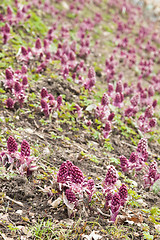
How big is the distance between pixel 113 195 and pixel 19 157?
1126mm

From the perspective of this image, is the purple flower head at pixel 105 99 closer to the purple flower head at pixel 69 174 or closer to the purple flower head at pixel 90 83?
the purple flower head at pixel 90 83

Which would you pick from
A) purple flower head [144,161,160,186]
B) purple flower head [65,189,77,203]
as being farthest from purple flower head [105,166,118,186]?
purple flower head [144,161,160,186]

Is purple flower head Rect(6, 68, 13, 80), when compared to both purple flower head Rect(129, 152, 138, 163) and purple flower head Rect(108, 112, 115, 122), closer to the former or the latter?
purple flower head Rect(108, 112, 115, 122)

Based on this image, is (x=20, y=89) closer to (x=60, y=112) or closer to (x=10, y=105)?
(x=10, y=105)

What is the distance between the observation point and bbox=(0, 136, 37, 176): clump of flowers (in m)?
3.18

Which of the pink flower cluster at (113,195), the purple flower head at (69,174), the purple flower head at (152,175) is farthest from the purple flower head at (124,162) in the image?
the purple flower head at (69,174)

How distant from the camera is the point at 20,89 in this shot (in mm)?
4500

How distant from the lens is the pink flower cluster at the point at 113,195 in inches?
117

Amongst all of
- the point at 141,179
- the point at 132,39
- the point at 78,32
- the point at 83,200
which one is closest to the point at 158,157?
the point at 141,179

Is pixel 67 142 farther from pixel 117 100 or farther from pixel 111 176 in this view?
pixel 117 100

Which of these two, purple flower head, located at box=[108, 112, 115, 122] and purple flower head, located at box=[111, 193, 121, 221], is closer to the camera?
purple flower head, located at box=[111, 193, 121, 221]

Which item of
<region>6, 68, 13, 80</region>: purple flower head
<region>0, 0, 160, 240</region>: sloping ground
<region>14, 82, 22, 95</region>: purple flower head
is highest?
<region>6, 68, 13, 80</region>: purple flower head

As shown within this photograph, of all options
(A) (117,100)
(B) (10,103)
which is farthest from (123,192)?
(A) (117,100)

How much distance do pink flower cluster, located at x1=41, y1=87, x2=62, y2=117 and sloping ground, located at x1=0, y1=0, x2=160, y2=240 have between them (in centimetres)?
2
